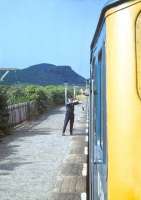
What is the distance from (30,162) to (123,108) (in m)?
11.7

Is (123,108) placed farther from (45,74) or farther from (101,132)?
(45,74)

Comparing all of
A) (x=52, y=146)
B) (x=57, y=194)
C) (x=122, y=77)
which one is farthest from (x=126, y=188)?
(x=52, y=146)

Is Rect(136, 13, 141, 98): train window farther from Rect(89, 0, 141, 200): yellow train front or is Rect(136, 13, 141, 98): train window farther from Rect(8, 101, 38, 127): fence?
Rect(8, 101, 38, 127): fence

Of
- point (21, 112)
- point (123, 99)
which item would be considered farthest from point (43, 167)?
point (21, 112)

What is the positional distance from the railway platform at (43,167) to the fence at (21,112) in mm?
3394

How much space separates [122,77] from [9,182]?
866cm

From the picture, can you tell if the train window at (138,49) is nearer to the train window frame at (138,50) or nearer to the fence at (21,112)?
the train window frame at (138,50)

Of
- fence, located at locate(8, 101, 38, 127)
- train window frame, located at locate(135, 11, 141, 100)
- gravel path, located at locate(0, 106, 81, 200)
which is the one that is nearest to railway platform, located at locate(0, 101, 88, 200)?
gravel path, located at locate(0, 106, 81, 200)

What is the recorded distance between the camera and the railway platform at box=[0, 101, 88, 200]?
10447 millimetres

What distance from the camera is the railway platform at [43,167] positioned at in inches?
→ 411

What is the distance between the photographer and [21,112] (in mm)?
30531

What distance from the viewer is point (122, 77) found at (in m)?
3.69

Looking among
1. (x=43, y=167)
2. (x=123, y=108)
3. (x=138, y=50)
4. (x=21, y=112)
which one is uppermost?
(x=138, y=50)

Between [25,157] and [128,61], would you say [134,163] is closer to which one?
[128,61]
